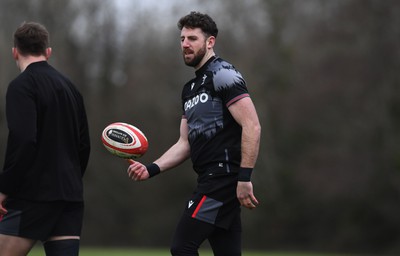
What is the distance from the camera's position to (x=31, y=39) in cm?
477

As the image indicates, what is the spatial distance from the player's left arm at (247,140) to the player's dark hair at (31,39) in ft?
4.48

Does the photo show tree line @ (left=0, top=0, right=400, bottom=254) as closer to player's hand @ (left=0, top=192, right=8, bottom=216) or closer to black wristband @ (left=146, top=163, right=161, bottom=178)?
black wristband @ (left=146, top=163, right=161, bottom=178)

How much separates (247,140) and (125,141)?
1.02m

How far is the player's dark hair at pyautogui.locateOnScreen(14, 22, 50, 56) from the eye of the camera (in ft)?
15.6

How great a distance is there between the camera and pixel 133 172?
17.7 ft

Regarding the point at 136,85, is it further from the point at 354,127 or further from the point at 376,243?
the point at 376,243

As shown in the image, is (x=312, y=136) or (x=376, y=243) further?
(x=312, y=136)

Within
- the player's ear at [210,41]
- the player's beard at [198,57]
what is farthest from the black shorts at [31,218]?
the player's ear at [210,41]

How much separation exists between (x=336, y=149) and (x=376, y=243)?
4.19 metres

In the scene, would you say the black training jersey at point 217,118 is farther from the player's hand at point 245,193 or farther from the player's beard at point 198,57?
the player's hand at point 245,193

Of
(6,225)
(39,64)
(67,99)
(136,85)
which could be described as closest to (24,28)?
(39,64)

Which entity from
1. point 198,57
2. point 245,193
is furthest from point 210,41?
point 245,193

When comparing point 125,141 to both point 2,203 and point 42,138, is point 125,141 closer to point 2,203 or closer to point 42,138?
point 42,138

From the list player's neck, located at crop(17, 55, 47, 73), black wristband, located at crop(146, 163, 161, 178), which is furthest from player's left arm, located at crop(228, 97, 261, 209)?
player's neck, located at crop(17, 55, 47, 73)
